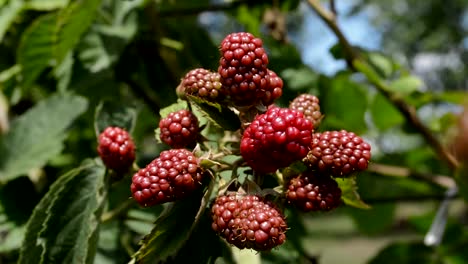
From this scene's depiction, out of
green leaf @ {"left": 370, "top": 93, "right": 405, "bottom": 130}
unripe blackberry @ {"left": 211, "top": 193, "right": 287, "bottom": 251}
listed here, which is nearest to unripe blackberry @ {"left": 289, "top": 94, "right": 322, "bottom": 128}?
unripe blackberry @ {"left": 211, "top": 193, "right": 287, "bottom": 251}

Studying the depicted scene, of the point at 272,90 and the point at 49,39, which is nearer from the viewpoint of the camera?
the point at 272,90

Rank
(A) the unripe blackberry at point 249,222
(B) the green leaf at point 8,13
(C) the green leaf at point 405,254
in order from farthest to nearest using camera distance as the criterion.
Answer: (C) the green leaf at point 405,254
(B) the green leaf at point 8,13
(A) the unripe blackberry at point 249,222

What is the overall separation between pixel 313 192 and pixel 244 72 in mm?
161

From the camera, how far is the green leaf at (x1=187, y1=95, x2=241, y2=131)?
79cm

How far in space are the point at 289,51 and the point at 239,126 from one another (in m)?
0.83

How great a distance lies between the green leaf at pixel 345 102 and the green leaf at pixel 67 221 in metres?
0.81

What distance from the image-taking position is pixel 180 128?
0.80 m

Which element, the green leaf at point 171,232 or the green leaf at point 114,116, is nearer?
the green leaf at point 171,232

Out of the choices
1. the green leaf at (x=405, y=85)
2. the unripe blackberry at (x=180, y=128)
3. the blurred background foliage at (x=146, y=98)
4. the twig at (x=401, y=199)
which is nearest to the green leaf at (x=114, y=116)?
the blurred background foliage at (x=146, y=98)

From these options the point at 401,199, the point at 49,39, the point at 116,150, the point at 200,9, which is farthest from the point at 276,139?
the point at 401,199

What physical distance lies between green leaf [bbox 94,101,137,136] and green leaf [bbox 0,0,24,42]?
0.36 metres

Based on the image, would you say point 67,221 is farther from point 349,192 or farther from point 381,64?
point 381,64

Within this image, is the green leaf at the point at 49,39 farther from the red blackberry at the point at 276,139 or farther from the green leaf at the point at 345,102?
the green leaf at the point at 345,102

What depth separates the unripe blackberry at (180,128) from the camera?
2.61ft
